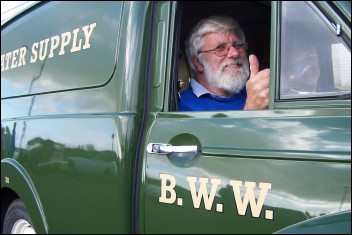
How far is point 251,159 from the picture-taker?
164 centimetres

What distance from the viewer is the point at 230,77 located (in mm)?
2426

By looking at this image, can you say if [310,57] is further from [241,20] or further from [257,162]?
[241,20]

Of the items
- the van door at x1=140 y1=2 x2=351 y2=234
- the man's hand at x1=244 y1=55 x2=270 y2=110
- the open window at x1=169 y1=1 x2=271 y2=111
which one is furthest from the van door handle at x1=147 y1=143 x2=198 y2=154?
the open window at x1=169 y1=1 x2=271 y2=111

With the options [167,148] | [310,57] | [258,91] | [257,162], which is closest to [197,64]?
[258,91]

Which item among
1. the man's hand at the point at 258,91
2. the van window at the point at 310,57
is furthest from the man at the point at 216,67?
the van window at the point at 310,57

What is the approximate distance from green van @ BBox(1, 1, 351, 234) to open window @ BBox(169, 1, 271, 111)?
0.04 feet

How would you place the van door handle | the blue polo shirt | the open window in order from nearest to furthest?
the van door handle, the blue polo shirt, the open window

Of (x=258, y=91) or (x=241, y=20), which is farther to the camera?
(x=241, y=20)

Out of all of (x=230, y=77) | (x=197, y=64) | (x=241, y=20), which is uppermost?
(x=241, y=20)

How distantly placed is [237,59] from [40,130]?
4.15 ft

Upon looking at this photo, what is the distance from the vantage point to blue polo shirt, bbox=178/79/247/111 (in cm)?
232

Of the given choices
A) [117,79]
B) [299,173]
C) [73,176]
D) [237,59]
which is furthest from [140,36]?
[299,173]

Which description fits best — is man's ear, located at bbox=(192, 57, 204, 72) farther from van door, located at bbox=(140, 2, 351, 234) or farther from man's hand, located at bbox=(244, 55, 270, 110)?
van door, located at bbox=(140, 2, 351, 234)

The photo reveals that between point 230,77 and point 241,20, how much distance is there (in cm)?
92
